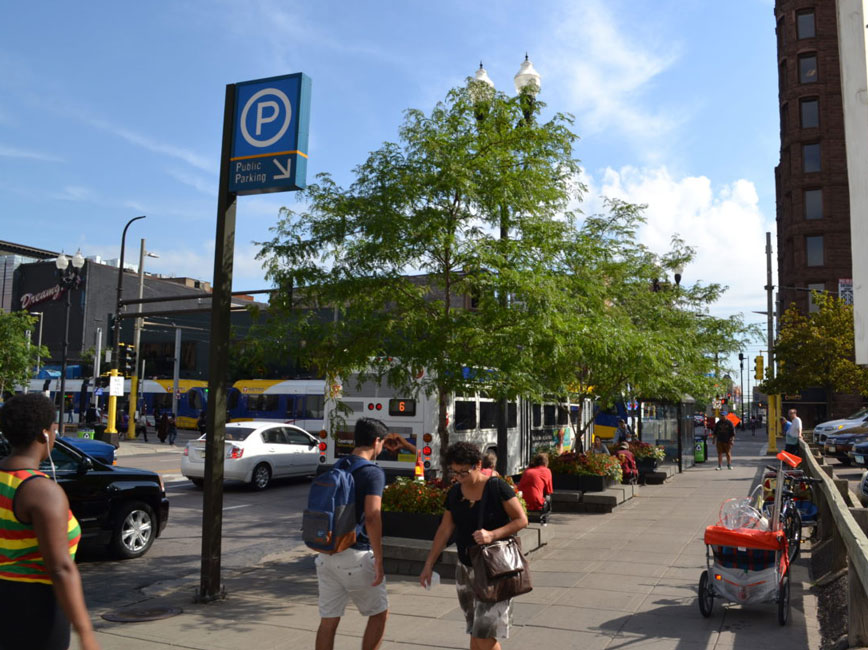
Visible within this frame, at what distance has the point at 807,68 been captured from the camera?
55.7 meters

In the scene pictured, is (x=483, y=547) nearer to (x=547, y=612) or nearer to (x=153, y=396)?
(x=547, y=612)

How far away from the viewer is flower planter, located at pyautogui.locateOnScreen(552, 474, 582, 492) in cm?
1520

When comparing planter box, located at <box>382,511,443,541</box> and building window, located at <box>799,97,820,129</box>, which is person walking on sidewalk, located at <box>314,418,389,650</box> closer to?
planter box, located at <box>382,511,443,541</box>

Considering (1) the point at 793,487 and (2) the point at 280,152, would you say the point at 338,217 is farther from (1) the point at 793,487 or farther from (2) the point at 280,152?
(1) the point at 793,487

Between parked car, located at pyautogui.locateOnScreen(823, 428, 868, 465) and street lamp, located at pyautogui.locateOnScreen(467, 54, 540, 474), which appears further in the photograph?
parked car, located at pyautogui.locateOnScreen(823, 428, 868, 465)

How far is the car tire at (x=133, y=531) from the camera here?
32.4ft

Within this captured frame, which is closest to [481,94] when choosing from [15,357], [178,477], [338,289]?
[338,289]

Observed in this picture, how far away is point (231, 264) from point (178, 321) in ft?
237

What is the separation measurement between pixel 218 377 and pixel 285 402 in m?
33.1

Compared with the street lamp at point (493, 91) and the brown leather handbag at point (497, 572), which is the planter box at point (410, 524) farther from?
the brown leather handbag at point (497, 572)

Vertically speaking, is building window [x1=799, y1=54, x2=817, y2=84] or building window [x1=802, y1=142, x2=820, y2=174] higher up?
building window [x1=799, y1=54, x2=817, y2=84]

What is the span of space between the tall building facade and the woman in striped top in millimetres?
57152

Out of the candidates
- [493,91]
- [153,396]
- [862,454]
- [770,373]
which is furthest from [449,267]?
[153,396]

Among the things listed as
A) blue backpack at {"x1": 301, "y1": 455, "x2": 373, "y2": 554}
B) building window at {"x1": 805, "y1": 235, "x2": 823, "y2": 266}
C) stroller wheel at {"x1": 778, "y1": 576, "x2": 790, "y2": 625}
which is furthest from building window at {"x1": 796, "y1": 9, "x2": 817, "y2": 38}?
blue backpack at {"x1": 301, "y1": 455, "x2": 373, "y2": 554}
